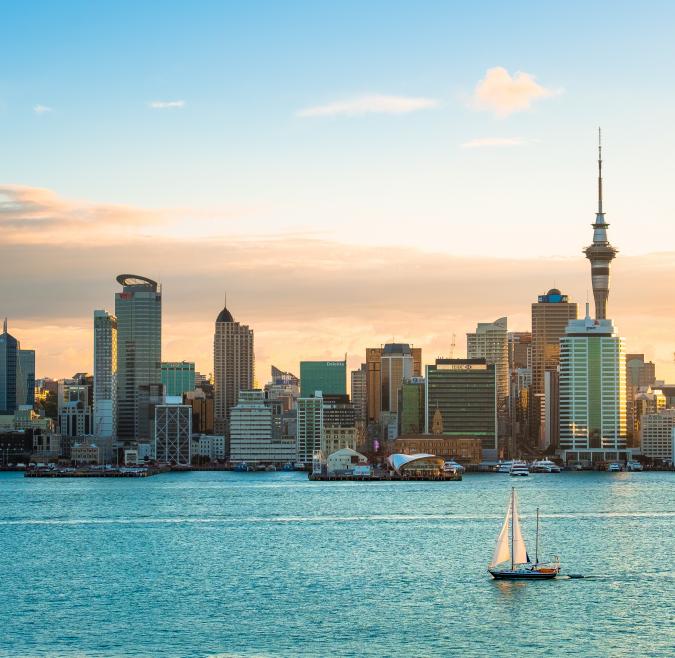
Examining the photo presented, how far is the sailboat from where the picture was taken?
59.3 meters

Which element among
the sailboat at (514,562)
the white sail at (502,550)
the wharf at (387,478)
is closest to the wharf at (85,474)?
the wharf at (387,478)

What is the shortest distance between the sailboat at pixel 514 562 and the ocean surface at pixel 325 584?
809 millimetres

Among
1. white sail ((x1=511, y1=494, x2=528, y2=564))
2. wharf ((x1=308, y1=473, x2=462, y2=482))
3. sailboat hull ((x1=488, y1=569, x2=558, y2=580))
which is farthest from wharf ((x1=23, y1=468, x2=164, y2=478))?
sailboat hull ((x1=488, y1=569, x2=558, y2=580))

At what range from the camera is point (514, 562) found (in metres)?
60.7

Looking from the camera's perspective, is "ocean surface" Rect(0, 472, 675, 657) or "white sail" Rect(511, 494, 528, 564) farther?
"white sail" Rect(511, 494, 528, 564)

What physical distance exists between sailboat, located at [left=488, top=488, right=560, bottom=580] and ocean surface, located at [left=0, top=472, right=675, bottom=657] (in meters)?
0.81

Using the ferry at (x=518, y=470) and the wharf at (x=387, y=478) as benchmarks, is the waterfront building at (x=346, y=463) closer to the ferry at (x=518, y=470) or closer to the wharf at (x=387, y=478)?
the wharf at (x=387, y=478)

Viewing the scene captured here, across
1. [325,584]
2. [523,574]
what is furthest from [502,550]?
[325,584]

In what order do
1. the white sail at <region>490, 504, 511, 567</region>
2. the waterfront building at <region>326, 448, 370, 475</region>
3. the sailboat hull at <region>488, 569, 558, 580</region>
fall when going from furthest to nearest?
the waterfront building at <region>326, 448, 370, 475</region>, the white sail at <region>490, 504, 511, 567</region>, the sailboat hull at <region>488, 569, 558, 580</region>

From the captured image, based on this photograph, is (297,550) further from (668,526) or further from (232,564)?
(668,526)

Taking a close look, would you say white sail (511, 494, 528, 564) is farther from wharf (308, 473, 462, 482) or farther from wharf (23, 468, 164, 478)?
wharf (23, 468, 164, 478)

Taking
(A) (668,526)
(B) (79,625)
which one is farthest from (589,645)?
(A) (668,526)

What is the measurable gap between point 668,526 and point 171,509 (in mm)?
36489

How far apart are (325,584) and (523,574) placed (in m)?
7.88
